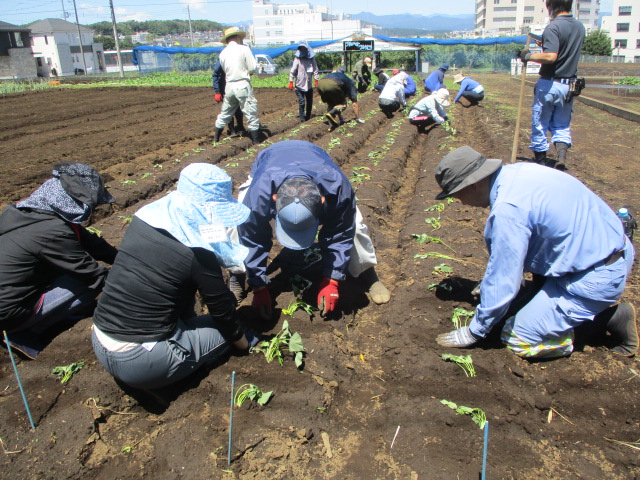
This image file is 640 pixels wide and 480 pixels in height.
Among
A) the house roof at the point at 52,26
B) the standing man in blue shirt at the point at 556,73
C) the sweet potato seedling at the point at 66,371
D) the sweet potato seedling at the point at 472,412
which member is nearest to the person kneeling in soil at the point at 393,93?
the standing man in blue shirt at the point at 556,73

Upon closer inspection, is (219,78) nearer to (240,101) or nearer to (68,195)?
(240,101)

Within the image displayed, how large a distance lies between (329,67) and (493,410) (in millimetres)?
35192

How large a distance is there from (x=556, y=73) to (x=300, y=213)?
14.6 feet

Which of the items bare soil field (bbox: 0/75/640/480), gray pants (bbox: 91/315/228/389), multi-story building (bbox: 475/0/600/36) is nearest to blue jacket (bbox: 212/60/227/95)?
bare soil field (bbox: 0/75/640/480)

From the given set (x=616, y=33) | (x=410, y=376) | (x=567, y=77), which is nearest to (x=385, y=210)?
(x=567, y=77)

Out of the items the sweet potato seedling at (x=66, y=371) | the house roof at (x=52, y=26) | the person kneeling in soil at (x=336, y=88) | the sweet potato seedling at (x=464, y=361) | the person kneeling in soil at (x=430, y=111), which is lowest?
the sweet potato seedling at (x=464, y=361)

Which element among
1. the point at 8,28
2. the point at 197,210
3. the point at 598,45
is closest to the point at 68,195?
the point at 197,210

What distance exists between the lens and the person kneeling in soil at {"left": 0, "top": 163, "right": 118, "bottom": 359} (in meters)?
2.92

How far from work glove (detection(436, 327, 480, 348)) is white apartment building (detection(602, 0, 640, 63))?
6833 cm

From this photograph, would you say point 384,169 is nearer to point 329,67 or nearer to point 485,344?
point 485,344

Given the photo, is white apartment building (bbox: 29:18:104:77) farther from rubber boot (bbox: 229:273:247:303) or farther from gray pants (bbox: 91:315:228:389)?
gray pants (bbox: 91:315:228:389)

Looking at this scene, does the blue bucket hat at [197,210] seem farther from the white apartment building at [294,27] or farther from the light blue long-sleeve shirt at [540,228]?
the white apartment building at [294,27]

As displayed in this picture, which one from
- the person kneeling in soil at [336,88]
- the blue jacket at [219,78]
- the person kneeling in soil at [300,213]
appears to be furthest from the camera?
the person kneeling in soil at [336,88]

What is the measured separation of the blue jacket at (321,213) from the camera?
2.92 meters
